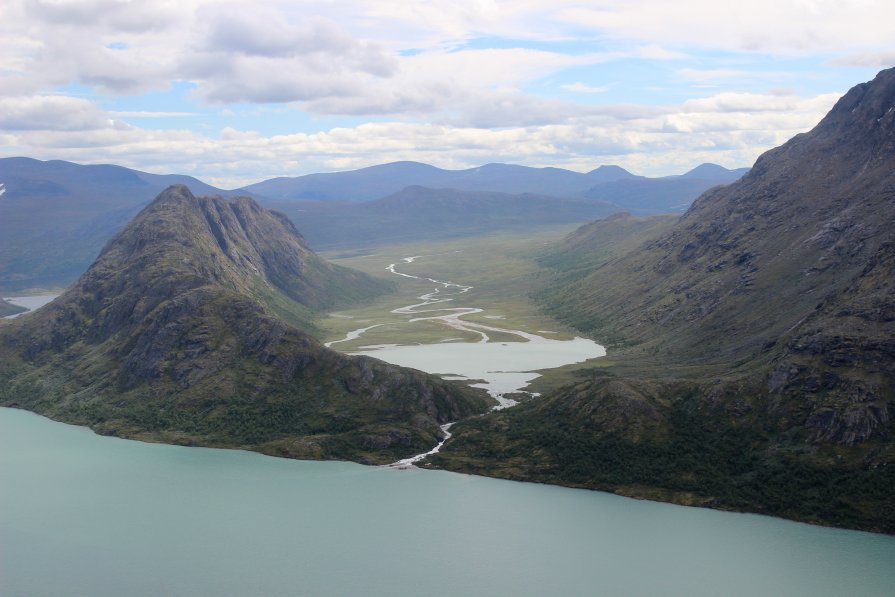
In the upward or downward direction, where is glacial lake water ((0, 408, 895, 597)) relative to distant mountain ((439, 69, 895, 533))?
downward

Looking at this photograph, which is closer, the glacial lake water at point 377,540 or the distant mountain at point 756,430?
the glacial lake water at point 377,540

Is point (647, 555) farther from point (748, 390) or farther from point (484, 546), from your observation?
point (748, 390)

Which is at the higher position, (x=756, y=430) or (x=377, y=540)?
(x=756, y=430)

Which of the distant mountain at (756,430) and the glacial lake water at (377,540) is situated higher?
the distant mountain at (756,430)

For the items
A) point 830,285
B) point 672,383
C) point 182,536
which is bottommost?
point 182,536

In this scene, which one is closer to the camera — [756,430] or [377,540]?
[377,540]

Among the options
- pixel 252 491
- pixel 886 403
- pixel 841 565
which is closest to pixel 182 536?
pixel 252 491

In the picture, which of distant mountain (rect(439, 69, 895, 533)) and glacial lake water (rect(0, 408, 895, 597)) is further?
distant mountain (rect(439, 69, 895, 533))

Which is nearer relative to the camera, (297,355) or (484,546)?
(484,546)
